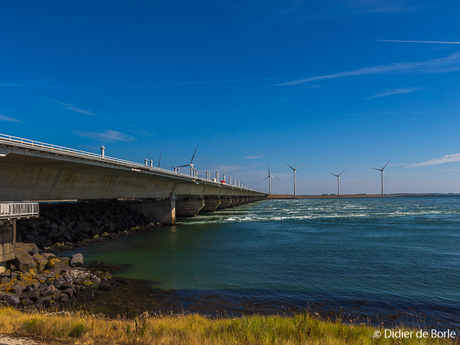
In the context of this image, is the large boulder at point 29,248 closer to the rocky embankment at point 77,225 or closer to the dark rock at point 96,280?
the dark rock at point 96,280

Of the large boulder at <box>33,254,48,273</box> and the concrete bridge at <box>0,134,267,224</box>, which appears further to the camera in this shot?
the concrete bridge at <box>0,134,267,224</box>

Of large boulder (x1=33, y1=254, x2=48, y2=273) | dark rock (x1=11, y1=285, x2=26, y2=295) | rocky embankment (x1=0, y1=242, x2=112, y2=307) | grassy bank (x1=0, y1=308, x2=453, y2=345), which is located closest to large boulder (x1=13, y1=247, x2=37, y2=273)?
rocky embankment (x1=0, y1=242, x2=112, y2=307)

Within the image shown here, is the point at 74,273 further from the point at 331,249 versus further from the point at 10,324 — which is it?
the point at 331,249

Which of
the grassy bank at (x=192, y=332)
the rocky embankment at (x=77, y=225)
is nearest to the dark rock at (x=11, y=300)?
the grassy bank at (x=192, y=332)

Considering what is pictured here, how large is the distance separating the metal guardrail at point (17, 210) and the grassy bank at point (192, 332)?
948cm

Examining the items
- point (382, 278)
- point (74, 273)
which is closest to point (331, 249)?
point (382, 278)

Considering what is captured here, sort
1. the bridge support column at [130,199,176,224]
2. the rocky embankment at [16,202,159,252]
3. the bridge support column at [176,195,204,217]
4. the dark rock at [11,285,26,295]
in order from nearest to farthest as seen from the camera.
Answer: the dark rock at [11,285,26,295], the rocky embankment at [16,202,159,252], the bridge support column at [130,199,176,224], the bridge support column at [176,195,204,217]

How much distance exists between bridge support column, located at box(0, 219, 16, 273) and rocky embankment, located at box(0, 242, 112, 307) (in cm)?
51

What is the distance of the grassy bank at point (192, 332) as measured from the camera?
877 cm

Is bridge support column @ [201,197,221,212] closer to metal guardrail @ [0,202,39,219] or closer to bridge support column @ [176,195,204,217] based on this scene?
bridge support column @ [176,195,204,217]

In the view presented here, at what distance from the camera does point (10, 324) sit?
9750 mm

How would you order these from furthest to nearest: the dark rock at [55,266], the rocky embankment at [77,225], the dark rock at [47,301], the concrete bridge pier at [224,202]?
the concrete bridge pier at [224,202], the rocky embankment at [77,225], the dark rock at [55,266], the dark rock at [47,301]

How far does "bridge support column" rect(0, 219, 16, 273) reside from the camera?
18453mm

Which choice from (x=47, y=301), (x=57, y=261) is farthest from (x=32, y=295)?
(x=57, y=261)
